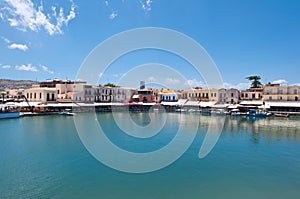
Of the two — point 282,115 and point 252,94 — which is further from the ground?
point 252,94

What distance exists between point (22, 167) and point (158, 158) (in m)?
7.41

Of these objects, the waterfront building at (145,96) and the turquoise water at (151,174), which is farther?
the waterfront building at (145,96)

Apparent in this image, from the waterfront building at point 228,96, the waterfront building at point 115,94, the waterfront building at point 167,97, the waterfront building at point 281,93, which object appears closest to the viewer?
the waterfront building at point 281,93

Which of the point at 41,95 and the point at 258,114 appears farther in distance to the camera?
the point at 41,95

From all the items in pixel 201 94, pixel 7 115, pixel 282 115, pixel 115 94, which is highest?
pixel 201 94

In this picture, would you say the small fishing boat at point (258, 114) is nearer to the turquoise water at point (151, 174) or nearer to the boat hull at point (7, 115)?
the turquoise water at point (151, 174)

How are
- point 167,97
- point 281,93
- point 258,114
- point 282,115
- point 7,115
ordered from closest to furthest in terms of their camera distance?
1. point 7,115
2. point 282,115
3. point 258,114
4. point 281,93
5. point 167,97

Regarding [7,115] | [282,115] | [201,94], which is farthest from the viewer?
[201,94]

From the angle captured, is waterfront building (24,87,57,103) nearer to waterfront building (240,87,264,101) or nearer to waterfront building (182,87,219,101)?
waterfront building (182,87,219,101)

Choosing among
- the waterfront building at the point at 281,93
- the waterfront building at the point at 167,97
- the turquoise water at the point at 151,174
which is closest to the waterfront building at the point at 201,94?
the waterfront building at the point at 167,97

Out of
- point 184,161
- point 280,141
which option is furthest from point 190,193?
point 280,141

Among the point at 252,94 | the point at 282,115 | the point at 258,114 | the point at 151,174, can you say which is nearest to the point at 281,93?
the point at 252,94

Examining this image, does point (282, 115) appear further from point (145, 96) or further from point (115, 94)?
point (115, 94)

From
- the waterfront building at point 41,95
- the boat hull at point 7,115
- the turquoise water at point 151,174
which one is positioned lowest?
the turquoise water at point 151,174
